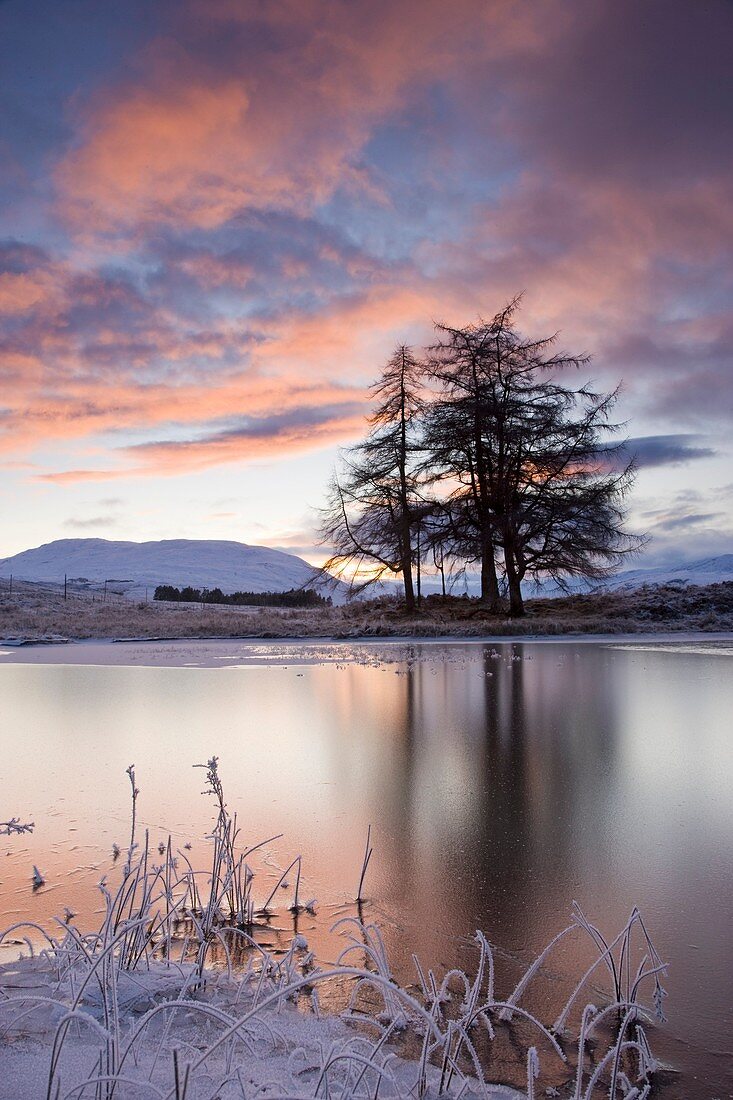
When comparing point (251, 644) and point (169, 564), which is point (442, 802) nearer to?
point (251, 644)

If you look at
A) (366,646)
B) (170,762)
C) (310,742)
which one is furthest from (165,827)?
(366,646)

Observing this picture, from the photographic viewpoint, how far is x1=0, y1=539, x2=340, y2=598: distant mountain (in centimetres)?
11525

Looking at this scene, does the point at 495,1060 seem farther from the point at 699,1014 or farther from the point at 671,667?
the point at 671,667

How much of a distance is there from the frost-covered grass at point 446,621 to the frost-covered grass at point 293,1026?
21.3 m

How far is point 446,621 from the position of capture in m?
27.1

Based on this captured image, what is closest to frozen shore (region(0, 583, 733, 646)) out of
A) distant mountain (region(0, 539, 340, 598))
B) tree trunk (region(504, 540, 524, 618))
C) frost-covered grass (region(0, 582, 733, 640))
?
frost-covered grass (region(0, 582, 733, 640))

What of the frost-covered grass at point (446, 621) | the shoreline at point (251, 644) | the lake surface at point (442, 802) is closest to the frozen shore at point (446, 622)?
the frost-covered grass at point (446, 621)

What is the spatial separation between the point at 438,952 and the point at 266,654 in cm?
1718

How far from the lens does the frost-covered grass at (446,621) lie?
24.4m

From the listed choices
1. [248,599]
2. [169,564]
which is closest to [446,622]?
[248,599]

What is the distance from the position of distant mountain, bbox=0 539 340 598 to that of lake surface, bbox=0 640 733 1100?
9495cm

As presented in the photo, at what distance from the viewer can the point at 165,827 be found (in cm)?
491

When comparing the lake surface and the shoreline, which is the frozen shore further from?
the lake surface

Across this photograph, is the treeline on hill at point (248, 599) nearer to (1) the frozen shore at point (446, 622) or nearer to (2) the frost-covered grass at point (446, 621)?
(2) the frost-covered grass at point (446, 621)
